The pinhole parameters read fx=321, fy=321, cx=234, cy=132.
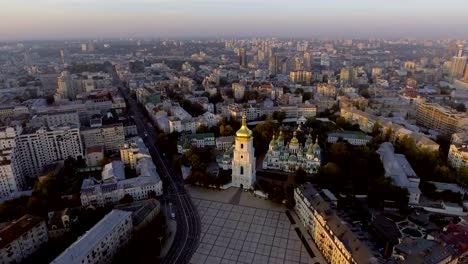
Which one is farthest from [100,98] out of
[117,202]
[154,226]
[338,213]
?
[338,213]

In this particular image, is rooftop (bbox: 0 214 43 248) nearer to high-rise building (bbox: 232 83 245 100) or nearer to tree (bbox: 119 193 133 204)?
tree (bbox: 119 193 133 204)

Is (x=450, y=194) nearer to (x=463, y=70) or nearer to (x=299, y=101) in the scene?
(x=299, y=101)

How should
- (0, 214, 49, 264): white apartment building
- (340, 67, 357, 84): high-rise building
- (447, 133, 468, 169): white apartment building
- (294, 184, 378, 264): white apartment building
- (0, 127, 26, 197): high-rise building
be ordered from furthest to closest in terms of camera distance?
(340, 67, 357, 84): high-rise building, (447, 133, 468, 169): white apartment building, (0, 127, 26, 197): high-rise building, (0, 214, 49, 264): white apartment building, (294, 184, 378, 264): white apartment building

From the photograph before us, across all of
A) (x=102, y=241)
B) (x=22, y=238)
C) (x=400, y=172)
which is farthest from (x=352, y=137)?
(x=22, y=238)

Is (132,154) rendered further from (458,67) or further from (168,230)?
(458,67)

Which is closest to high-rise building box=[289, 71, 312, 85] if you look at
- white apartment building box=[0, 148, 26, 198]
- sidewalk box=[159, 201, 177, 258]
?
sidewalk box=[159, 201, 177, 258]

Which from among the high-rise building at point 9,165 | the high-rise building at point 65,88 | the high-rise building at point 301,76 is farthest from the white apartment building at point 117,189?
the high-rise building at point 301,76
